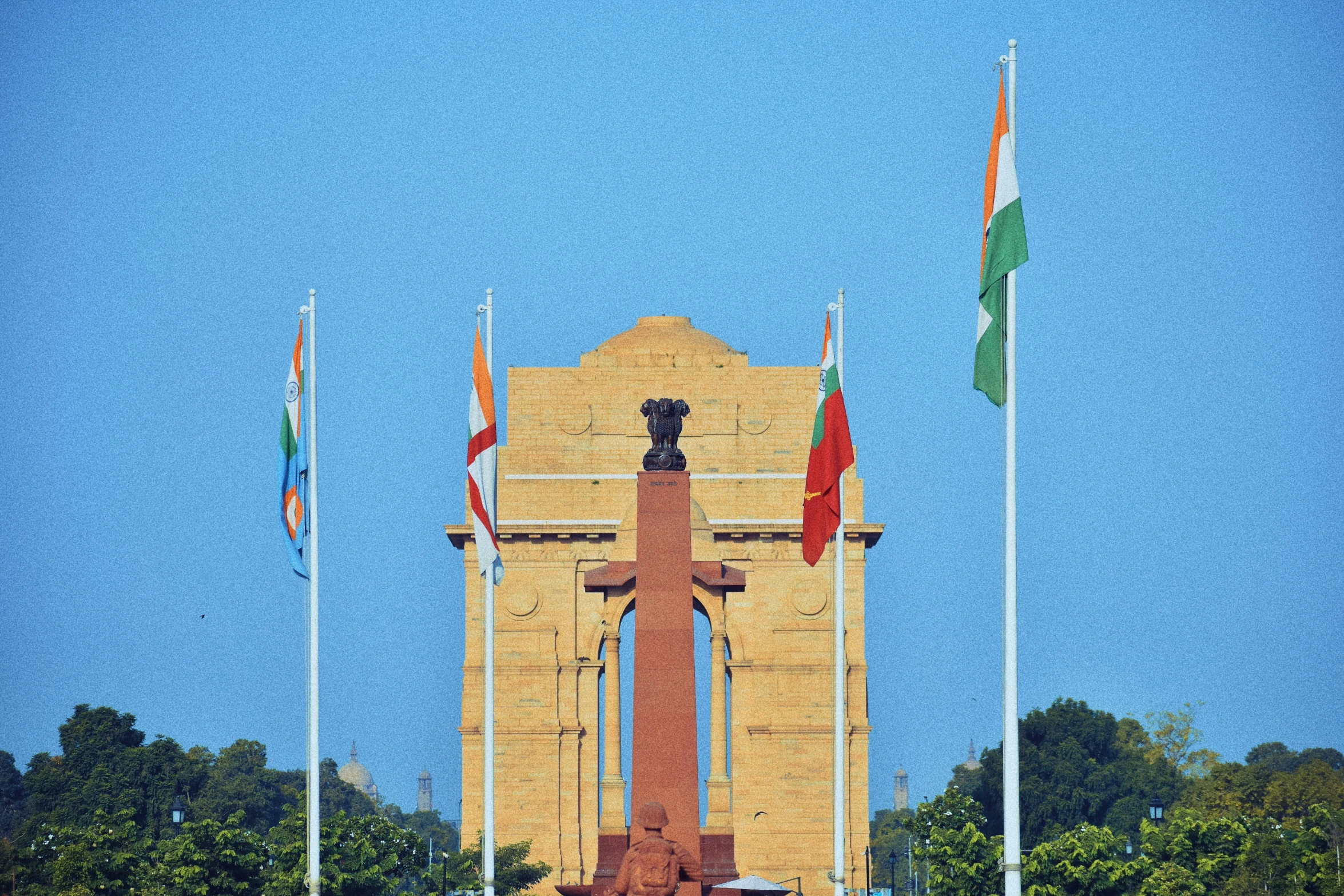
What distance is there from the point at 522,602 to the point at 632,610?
4.46 metres

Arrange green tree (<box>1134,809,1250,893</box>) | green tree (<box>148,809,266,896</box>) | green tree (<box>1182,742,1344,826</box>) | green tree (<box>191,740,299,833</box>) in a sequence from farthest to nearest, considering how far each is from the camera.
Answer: green tree (<box>191,740,299,833</box>) → green tree (<box>1182,742,1344,826</box>) → green tree (<box>1134,809,1250,893</box>) → green tree (<box>148,809,266,896</box>)

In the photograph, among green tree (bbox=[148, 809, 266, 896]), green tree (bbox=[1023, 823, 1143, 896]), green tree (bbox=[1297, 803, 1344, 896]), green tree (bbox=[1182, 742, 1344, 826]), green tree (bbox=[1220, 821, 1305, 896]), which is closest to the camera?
green tree (bbox=[1297, 803, 1344, 896])

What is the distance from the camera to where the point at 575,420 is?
7600cm

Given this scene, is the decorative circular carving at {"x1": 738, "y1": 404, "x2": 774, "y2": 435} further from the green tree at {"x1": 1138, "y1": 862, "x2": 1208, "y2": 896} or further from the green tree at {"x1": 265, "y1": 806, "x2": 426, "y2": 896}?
the green tree at {"x1": 1138, "y1": 862, "x2": 1208, "y2": 896}

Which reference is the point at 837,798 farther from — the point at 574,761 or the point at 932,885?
the point at 574,761

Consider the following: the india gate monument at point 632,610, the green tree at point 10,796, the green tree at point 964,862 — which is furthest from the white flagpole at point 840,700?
the green tree at point 10,796

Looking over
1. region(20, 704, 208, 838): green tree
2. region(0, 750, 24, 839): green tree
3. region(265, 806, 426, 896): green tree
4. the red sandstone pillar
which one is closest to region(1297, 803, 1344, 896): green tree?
region(265, 806, 426, 896): green tree

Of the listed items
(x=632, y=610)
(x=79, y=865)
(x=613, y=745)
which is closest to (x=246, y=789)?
(x=632, y=610)

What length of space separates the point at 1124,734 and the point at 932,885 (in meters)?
57.2

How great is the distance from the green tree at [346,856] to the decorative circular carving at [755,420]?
665 inches

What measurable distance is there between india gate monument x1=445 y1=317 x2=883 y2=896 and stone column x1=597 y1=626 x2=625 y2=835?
0.33 feet

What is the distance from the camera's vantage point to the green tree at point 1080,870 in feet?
203

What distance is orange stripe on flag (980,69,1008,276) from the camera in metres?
30.1

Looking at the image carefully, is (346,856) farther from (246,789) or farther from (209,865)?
(246,789)
